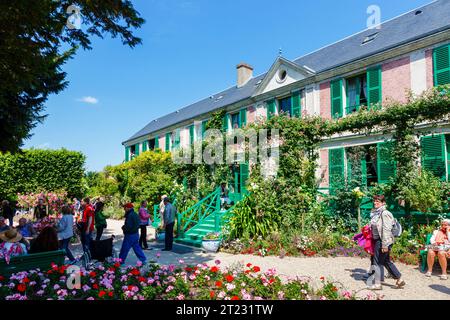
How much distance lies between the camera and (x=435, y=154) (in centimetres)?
918

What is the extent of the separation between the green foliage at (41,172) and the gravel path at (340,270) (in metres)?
14.5

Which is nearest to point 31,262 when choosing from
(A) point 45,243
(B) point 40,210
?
(A) point 45,243

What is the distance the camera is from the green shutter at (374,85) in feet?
36.3

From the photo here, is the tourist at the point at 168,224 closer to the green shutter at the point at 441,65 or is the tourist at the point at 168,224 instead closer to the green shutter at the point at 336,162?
the green shutter at the point at 336,162

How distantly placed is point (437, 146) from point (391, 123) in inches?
78.3

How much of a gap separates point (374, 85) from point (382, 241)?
7.93m

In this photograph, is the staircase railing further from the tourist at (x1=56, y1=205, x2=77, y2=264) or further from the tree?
the tree

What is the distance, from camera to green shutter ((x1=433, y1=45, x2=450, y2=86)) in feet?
30.7

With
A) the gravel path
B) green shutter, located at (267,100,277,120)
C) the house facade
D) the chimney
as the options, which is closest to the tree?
the gravel path

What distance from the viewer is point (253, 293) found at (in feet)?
13.9

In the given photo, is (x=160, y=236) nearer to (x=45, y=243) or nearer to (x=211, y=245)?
(x=211, y=245)

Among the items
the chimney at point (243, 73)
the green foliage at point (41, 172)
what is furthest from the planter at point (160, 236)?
the chimney at point (243, 73)

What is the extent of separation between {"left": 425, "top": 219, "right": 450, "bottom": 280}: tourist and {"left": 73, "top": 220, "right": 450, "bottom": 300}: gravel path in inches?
9.5
